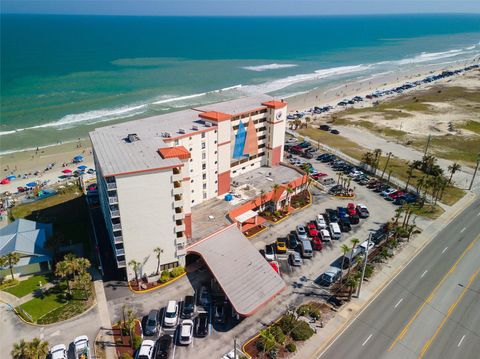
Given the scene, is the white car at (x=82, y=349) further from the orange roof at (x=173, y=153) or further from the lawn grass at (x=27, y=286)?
the orange roof at (x=173, y=153)

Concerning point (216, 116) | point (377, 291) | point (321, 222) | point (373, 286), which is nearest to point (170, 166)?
point (216, 116)

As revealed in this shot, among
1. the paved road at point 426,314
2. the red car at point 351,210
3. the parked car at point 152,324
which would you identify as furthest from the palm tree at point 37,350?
the red car at point 351,210

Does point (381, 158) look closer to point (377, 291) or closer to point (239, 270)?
point (377, 291)

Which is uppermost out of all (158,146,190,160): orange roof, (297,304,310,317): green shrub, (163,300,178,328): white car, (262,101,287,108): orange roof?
(262,101,287,108): orange roof

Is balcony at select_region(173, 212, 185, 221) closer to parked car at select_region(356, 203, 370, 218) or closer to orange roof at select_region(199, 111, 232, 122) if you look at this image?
orange roof at select_region(199, 111, 232, 122)

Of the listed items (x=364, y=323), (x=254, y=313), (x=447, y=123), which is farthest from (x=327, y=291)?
(x=447, y=123)

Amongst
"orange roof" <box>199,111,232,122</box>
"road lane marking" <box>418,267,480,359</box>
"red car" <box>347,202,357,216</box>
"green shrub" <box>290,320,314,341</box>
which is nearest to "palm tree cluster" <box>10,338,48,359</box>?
"green shrub" <box>290,320,314,341</box>
